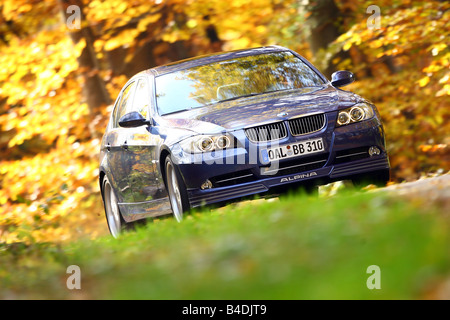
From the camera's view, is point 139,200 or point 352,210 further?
point 139,200

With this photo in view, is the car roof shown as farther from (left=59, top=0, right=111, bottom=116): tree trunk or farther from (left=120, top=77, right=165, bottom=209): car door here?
(left=59, top=0, right=111, bottom=116): tree trunk

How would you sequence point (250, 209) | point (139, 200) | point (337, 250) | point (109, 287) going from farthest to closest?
point (139, 200)
point (250, 209)
point (109, 287)
point (337, 250)

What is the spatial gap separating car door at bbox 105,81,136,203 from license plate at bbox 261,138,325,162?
236 centimetres

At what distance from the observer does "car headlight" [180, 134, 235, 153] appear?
8.20 m

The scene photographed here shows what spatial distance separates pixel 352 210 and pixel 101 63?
15.8 meters

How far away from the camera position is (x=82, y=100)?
22547 mm

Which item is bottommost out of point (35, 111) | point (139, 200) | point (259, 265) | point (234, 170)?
point (35, 111)

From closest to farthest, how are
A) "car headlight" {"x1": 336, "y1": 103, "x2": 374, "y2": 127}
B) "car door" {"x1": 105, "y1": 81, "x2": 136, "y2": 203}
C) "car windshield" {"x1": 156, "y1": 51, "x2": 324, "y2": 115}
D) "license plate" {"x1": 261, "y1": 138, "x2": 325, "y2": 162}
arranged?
"license plate" {"x1": 261, "y1": 138, "x2": 325, "y2": 162}, "car headlight" {"x1": 336, "y1": 103, "x2": 374, "y2": 127}, "car windshield" {"x1": 156, "y1": 51, "x2": 324, "y2": 115}, "car door" {"x1": 105, "y1": 81, "x2": 136, "y2": 203}

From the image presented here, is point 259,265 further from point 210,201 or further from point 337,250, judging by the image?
point 210,201

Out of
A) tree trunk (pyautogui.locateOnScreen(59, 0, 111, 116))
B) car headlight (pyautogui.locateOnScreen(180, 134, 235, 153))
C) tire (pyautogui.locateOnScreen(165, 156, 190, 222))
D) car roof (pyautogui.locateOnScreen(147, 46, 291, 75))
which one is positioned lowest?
tree trunk (pyautogui.locateOnScreen(59, 0, 111, 116))

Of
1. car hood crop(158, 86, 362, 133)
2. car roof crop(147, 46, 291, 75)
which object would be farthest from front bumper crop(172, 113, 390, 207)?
car roof crop(147, 46, 291, 75)

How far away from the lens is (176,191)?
873 cm
